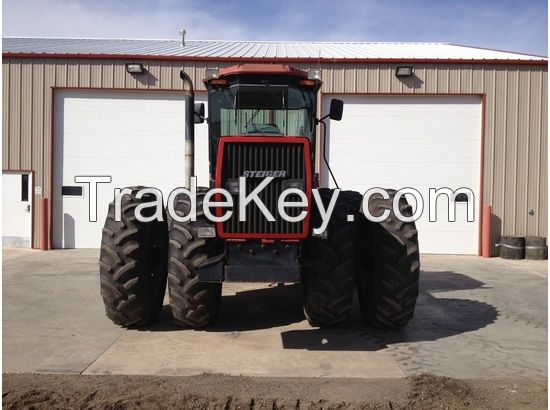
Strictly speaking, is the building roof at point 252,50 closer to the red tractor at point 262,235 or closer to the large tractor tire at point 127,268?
the red tractor at point 262,235

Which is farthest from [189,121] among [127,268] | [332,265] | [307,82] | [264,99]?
[332,265]

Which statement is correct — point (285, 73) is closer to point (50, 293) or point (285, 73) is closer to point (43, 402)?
point (43, 402)

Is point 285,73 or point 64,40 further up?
point 64,40

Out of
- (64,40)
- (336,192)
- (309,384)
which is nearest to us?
(309,384)

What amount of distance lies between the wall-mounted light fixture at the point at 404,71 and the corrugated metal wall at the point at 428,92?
0.17m

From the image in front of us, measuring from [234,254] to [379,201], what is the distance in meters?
1.97

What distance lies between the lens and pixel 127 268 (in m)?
5.82

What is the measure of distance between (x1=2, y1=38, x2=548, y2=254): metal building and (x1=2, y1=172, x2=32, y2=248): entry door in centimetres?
3

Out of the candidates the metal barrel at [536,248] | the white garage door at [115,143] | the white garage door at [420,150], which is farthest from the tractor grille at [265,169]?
the metal barrel at [536,248]

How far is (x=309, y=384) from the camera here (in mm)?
4516

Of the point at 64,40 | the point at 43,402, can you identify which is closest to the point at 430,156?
the point at 43,402

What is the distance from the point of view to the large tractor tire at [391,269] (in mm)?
5895

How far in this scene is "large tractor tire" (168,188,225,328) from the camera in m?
5.60

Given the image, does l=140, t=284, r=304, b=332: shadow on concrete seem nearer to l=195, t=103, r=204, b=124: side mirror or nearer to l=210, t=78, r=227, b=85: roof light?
l=195, t=103, r=204, b=124: side mirror
